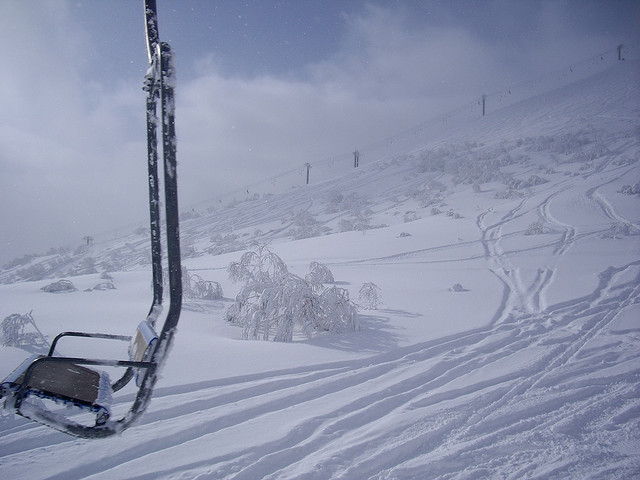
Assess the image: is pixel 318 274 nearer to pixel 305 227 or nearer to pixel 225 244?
pixel 225 244

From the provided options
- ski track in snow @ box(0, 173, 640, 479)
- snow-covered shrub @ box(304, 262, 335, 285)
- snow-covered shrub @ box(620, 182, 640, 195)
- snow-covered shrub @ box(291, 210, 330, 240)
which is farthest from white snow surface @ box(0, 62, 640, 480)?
snow-covered shrub @ box(291, 210, 330, 240)

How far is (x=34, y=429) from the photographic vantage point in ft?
9.38

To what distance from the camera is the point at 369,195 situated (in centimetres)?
2916

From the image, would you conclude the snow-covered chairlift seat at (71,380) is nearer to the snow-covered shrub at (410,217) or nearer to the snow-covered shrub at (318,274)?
the snow-covered shrub at (318,274)

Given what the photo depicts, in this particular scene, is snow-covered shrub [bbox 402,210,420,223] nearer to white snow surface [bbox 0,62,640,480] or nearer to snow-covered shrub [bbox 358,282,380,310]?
white snow surface [bbox 0,62,640,480]

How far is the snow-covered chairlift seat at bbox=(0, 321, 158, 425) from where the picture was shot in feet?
5.99

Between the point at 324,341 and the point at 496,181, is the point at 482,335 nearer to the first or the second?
the point at 324,341

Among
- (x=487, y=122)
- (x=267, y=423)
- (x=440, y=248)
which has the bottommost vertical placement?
(x=267, y=423)

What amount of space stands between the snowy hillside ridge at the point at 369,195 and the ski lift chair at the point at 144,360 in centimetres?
1661

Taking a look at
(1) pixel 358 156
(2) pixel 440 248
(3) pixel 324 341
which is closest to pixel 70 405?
(3) pixel 324 341

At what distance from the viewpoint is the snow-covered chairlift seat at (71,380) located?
1.83 metres

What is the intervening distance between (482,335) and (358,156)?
4145 cm

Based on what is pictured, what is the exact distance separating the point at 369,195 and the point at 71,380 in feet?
91.0

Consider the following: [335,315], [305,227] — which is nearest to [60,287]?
[335,315]
